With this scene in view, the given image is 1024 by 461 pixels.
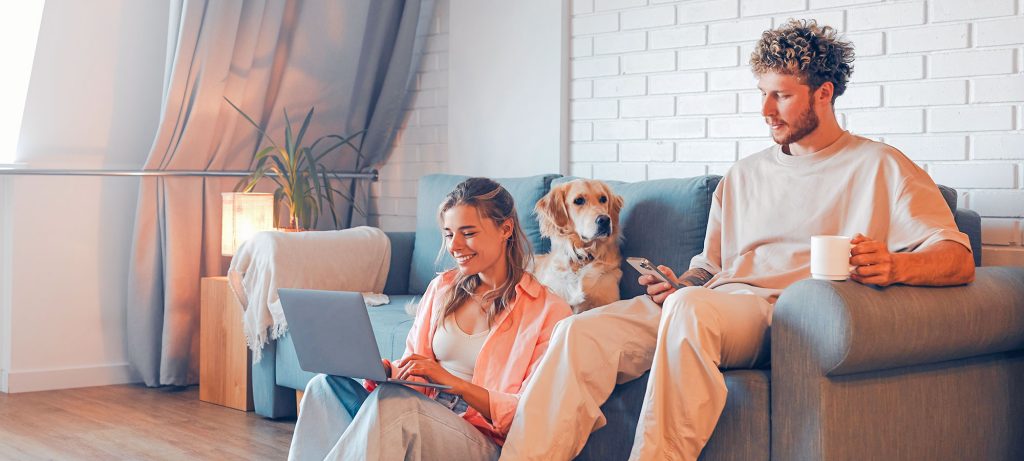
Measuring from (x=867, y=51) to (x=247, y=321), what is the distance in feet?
6.96

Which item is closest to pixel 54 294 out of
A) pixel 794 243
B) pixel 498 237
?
pixel 498 237

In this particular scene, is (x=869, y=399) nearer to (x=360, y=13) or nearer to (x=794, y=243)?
(x=794, y=243)

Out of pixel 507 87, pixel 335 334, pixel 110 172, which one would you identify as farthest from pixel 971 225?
pixel 110 172

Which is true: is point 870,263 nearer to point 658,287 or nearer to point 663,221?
point 658,287

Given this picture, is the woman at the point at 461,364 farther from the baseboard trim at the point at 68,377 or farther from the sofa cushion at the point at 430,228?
the baseboard trim at the point at 68,377

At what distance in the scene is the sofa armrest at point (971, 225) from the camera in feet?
8.71

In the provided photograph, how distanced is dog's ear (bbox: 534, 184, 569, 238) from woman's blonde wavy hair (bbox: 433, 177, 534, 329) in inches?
28.7

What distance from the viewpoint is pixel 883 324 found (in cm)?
205

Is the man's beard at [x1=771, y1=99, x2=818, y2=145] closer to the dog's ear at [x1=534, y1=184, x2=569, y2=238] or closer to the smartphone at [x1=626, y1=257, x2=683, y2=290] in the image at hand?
the smartphone at [x1=626, y1=257, x2=683, y2=290]

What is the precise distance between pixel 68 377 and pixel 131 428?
0.85m

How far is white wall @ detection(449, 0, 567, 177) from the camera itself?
404cm

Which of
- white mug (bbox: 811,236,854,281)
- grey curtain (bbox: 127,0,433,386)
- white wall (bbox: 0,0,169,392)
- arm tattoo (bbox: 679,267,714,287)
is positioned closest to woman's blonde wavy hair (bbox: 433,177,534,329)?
arm tattoo (bbox: 679,267,714,287)

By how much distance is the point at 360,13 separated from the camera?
A: 4598mm

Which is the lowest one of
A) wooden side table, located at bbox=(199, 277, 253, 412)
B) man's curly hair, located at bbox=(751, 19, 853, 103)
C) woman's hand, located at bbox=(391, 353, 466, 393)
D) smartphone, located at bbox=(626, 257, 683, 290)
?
wooden side table, located at bbox=(199, 277, 253, 412)
